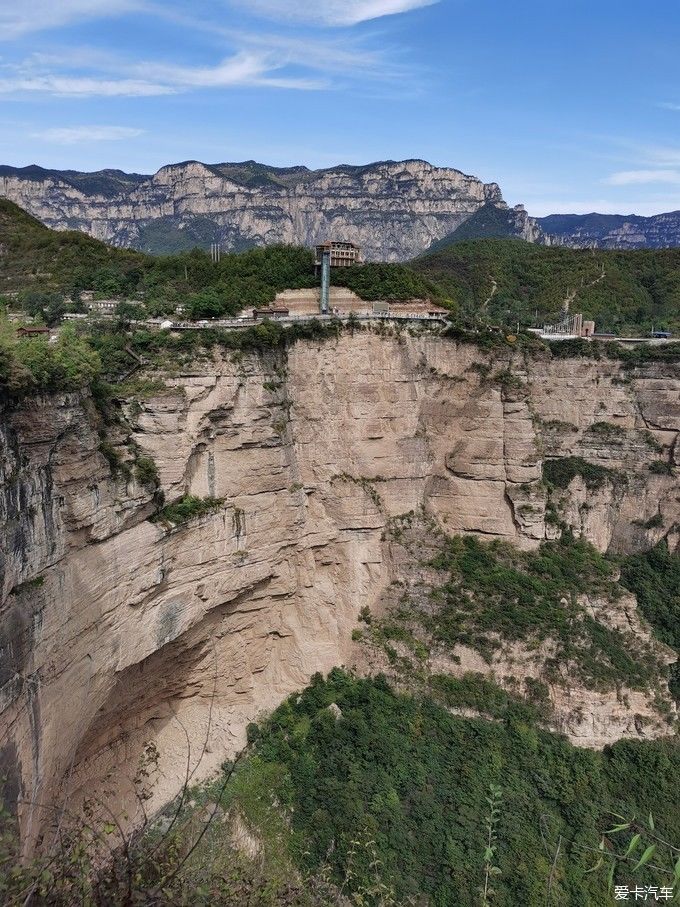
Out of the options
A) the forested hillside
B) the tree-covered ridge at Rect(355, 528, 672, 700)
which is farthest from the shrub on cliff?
the tree-covered ridge at Rect(355, 528, 672, 700)

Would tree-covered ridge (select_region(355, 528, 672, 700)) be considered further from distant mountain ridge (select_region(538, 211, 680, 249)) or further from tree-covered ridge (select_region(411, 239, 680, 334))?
distant mountain ridge (select_region(538, 211, 680, 249))

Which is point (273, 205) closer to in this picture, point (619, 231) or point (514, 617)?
point (619, 231)

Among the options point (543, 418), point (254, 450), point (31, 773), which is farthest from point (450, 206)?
point (31, 773)

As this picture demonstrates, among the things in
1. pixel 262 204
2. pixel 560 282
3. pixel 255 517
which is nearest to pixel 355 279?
pixel 255 517

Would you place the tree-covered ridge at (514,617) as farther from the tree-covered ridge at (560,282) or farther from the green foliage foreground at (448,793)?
the tree-covered ridge at (560,282)

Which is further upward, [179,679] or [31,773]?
[31,773]

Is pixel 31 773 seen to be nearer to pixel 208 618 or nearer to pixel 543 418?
pixel 208 618
